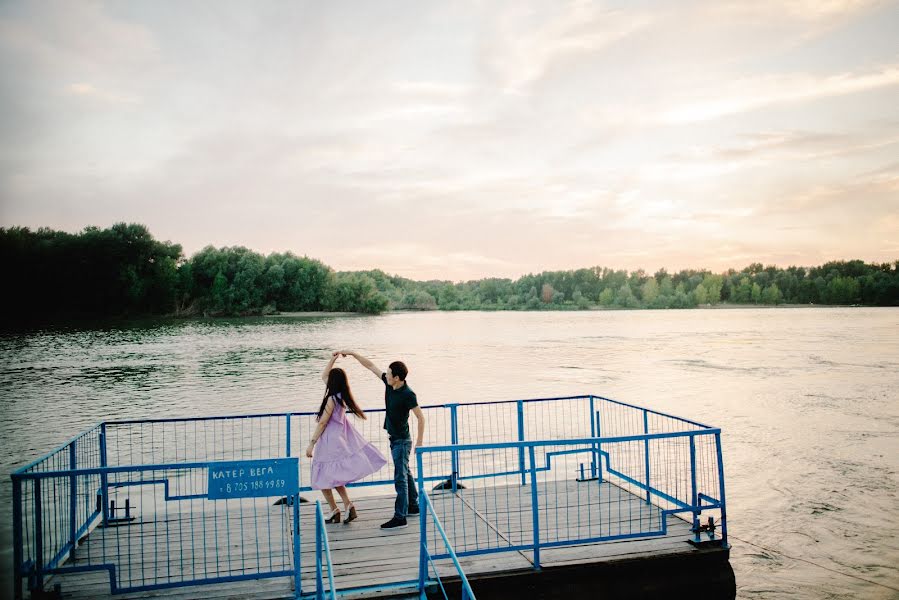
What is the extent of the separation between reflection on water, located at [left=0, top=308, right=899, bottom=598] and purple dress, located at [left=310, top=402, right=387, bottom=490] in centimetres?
323

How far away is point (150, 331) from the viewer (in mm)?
91438

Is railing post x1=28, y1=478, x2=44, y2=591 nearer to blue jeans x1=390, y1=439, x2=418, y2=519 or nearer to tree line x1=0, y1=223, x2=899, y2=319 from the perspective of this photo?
blue jeans x1=390, y1=439, x2=418, y2=519

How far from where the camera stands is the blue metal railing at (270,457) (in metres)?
6.37

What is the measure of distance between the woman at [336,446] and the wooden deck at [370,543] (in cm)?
68

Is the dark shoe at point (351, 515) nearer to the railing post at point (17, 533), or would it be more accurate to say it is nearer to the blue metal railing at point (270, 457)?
the blue metal railing at point (270, 457)

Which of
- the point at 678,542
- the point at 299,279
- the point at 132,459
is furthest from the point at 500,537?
the point at 299,279

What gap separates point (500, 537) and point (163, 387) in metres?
34.5

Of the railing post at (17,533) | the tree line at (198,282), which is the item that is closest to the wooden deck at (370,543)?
the railing post at (17,533)

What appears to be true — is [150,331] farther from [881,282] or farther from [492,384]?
[881,282]

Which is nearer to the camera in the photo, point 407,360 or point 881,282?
point 407,360

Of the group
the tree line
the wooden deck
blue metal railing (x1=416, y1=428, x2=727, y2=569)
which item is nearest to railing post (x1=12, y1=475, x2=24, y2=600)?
the wooden deck

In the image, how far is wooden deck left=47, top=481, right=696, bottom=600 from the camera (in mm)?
6258

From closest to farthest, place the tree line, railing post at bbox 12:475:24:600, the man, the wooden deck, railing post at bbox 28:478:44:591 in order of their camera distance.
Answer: railing post at bbox 12:475:24:600 < railing post at bbox 28:478:44:591 < the wooden deck < the man < the tree line

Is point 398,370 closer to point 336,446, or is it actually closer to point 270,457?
point 336,446
